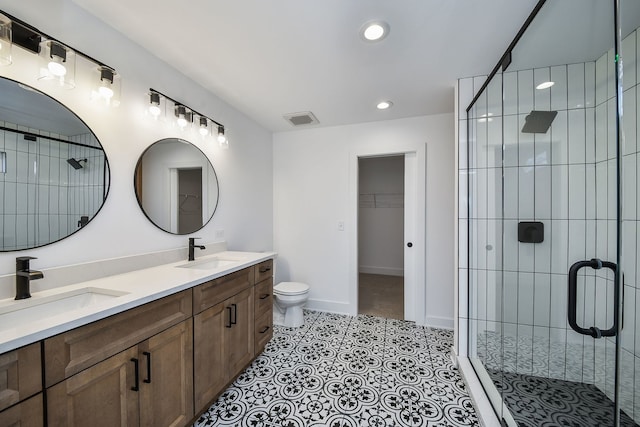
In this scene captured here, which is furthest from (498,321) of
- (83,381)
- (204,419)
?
(83,381)

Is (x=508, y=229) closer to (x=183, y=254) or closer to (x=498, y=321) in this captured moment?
(x=498, y=321)

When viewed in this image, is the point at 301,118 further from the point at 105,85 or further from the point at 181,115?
the point at 105,85

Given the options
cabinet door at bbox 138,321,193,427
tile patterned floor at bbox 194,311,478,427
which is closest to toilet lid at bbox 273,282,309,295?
tile patterned floor at bbox 194,311,478,427

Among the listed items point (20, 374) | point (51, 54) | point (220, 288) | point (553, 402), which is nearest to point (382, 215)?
point (553, 402)

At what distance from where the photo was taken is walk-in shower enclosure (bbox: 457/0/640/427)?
4.18 feet

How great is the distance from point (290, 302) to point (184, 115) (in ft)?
6.62

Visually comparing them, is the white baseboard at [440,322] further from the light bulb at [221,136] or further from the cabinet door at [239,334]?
the light bulb at [221,136]

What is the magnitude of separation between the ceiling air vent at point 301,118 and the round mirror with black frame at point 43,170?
180 cm

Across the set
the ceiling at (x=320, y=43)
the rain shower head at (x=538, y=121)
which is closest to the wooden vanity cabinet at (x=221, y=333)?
the ceiling at (x=320, y=43)

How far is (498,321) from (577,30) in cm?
191

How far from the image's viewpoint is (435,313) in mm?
2711

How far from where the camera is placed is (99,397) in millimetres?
948

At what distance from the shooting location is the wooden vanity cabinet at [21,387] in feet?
2.31

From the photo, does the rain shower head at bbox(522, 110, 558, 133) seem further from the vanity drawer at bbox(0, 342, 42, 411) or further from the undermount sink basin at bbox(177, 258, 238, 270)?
the vanity drawer at bbox(0, 342, 42, 411)
